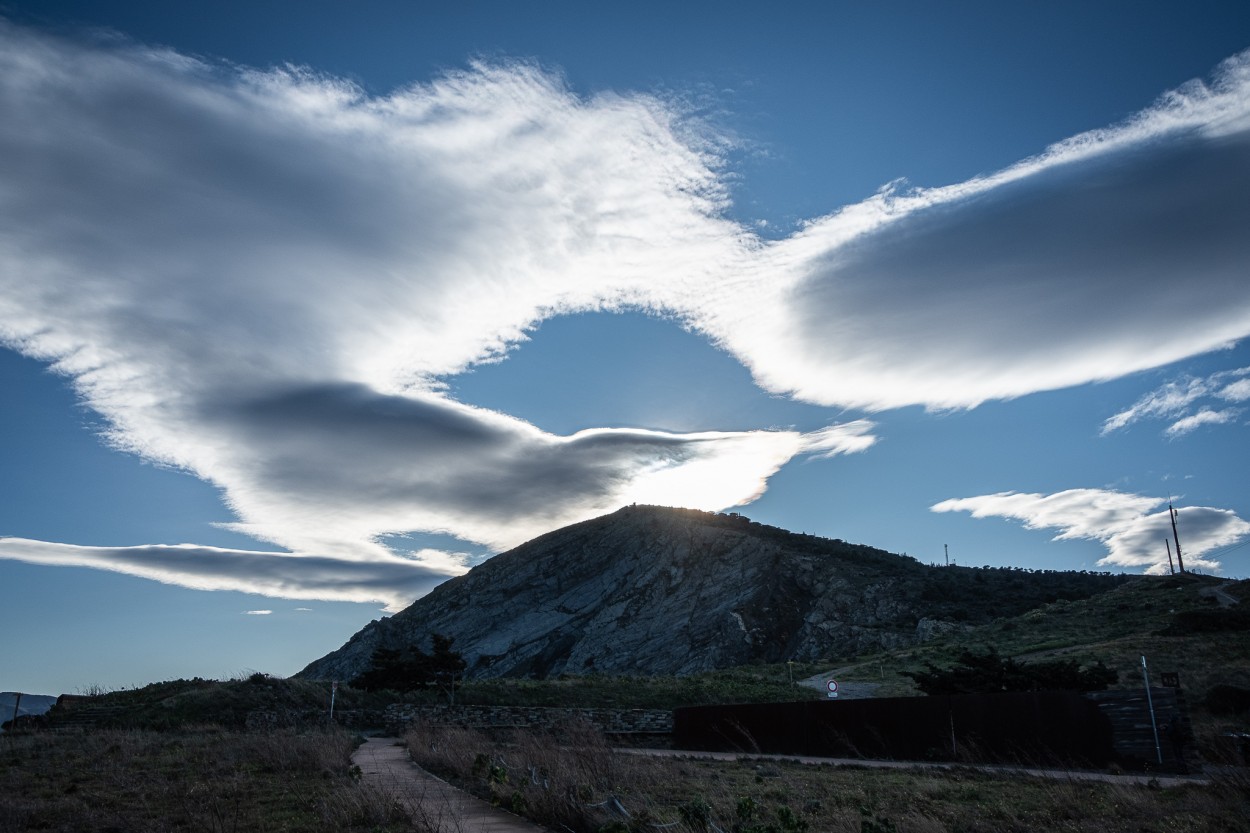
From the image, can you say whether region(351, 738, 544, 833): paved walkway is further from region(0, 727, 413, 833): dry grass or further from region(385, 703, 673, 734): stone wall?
region(385, 703, 673, 734): stone wall

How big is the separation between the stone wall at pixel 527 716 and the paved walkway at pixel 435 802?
52.0ft

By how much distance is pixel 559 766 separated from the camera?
13852 mm

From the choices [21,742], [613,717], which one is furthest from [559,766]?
[613,717]

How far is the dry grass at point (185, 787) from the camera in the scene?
444 inches

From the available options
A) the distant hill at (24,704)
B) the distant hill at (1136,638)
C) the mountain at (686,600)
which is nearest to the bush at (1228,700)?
the distant hill at (1136,638)

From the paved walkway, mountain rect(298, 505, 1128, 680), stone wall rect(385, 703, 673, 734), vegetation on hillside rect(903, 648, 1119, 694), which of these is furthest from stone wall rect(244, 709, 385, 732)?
mountain rect(298, 505, 1128, 680)

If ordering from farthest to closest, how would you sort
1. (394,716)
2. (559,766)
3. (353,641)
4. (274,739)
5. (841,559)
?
(353,641) → (841,559) → (394,716) → (274,739) → (559,766)

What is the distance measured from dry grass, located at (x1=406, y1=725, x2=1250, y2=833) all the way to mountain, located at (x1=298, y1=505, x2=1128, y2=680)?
183 ft

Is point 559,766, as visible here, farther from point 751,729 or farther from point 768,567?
point 768,567

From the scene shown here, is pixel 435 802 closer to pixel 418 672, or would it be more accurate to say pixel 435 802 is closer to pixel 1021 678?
pixel 1021 678

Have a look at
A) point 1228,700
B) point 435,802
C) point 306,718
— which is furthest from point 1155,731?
point 306,718

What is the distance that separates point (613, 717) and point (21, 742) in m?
23.3

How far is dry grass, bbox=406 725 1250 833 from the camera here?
10.4 metres

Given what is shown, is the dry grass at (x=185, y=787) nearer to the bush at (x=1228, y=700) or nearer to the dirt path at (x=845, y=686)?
the dirt path at (x=845, y=686)
